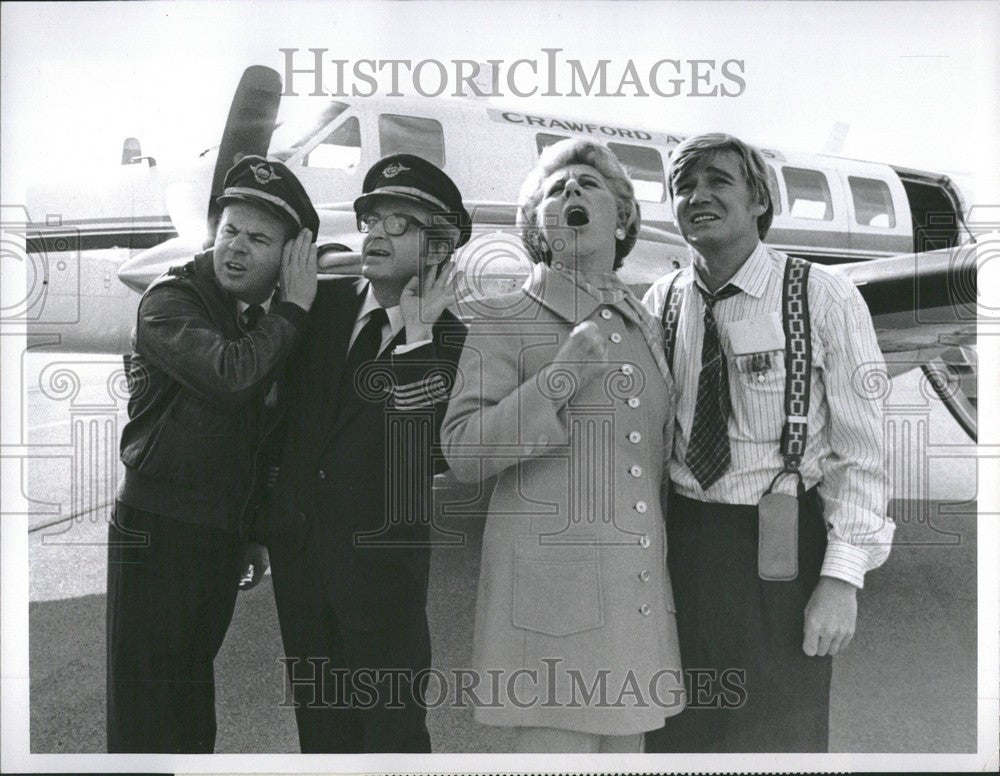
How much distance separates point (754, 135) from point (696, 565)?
1.25 metres

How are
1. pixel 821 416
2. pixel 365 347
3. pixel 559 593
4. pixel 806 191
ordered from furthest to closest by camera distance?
pixel 806 191 < pixel 365 347 < pixel 821 416 < pixel 559 593

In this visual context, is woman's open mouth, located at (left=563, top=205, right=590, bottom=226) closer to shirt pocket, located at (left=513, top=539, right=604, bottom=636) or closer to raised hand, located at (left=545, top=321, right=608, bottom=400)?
raised hand, located at (left=545, top=321, right=608, bottom=400)

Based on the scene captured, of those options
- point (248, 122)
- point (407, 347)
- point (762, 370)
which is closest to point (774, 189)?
point (762, 370)

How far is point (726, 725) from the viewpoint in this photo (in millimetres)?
2783

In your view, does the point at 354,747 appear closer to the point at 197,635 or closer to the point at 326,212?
the point at 197,635

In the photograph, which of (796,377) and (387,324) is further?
(387,324)

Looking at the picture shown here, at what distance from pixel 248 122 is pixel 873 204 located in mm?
1863

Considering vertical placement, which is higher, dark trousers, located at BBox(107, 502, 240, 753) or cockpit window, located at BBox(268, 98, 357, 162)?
cockpit window, located at BBox(268, 98, 357, 162)

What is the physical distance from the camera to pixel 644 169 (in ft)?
8.72

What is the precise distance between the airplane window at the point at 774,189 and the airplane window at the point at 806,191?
1.9 inches

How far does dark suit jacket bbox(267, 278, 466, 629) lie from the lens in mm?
2688

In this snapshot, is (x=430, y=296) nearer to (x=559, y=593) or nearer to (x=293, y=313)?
(x=293, y=313)

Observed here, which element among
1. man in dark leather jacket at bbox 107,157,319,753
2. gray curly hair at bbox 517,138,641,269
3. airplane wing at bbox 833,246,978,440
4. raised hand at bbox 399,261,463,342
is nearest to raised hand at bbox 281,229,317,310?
man in dark leather jacket at bbox 107,157,319,753

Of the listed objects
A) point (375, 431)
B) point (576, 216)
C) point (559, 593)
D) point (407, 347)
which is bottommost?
point (559, 593)
